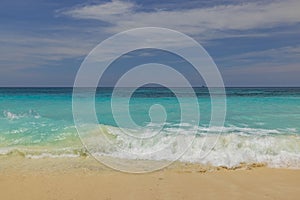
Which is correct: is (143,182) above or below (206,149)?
below

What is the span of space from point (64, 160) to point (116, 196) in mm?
2721

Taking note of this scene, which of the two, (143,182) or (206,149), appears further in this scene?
(206,149)

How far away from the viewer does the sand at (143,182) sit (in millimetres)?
5371

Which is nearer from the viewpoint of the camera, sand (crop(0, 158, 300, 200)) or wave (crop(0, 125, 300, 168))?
sand (crop(0, 158, 300, 200))

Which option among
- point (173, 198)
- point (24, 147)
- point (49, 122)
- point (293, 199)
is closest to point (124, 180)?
point (173, 198)

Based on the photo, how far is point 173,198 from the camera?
17.1 feet

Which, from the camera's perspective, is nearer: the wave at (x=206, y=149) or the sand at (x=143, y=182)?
the sand at (x=143, y=182)

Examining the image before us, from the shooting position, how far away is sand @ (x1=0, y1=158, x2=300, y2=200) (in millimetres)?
5371

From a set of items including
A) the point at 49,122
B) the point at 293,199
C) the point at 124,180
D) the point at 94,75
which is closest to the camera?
the point at 293,199

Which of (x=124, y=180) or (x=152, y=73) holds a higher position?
(x=152, y=73)

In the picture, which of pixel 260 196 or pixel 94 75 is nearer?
pixel 260 196

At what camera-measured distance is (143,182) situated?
6027 mm

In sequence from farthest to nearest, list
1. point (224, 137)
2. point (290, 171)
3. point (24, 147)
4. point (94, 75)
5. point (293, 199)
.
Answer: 1. point (224, 137)
2. point (24, 147)
3. point (94, 75)
4. point (290, 171)
5. point (293, 199)

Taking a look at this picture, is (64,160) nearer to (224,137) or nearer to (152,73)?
(152,73)
